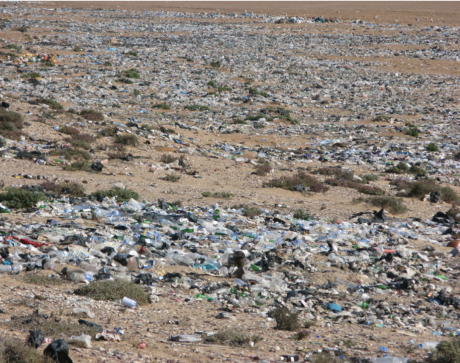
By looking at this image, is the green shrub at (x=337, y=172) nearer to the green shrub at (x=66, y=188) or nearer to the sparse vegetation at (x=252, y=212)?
the sparse vegetation at (x=252, y=212)

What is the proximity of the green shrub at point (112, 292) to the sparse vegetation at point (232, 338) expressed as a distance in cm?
127

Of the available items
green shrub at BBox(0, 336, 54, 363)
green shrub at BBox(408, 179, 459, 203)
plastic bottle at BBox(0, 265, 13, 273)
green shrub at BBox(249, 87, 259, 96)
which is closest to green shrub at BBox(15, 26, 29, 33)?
green shrub at BBox(249, 87, 259, 96)

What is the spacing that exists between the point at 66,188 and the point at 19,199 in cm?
132

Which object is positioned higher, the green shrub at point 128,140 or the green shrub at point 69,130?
the green shrub at point 69,130

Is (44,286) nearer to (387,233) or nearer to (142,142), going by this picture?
(387,233)

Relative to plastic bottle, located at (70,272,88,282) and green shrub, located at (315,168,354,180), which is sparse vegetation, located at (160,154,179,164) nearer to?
green shrub, located at (315,168,354,180)

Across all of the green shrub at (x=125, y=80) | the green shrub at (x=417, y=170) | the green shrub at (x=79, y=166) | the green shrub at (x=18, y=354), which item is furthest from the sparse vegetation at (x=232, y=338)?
the green shrub at (x=125, y=80)

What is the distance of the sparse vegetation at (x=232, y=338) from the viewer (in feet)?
15.6

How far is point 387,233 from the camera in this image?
366 inches

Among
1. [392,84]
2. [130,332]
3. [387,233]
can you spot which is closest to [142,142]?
[387,233]

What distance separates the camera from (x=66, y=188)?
34.0 ft

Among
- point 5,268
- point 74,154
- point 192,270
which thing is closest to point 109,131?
point 74,154

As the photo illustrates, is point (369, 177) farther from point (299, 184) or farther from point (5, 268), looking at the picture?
point (5, 268)

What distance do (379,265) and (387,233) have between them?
183 cm
